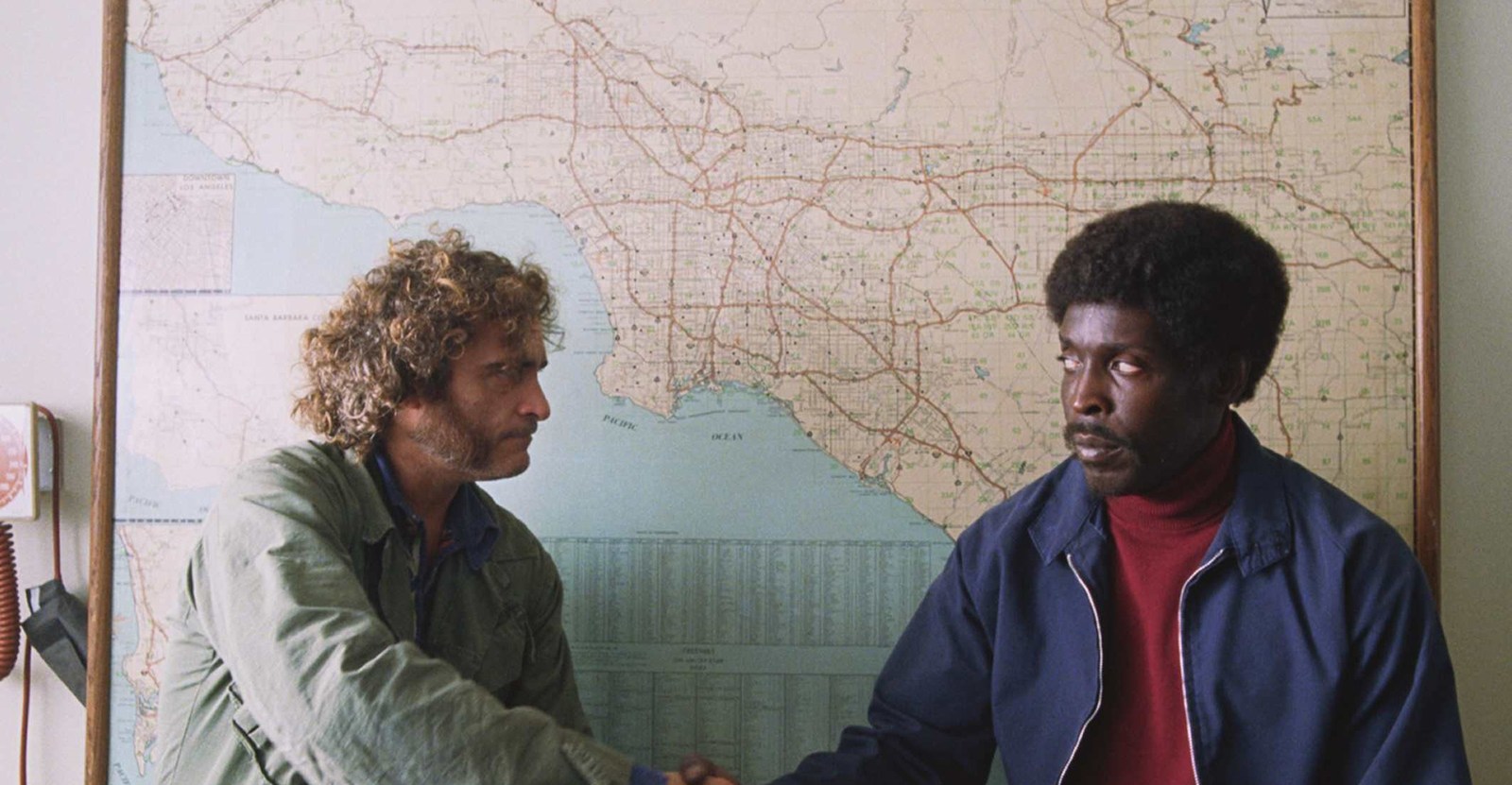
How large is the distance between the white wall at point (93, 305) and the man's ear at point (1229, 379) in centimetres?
62

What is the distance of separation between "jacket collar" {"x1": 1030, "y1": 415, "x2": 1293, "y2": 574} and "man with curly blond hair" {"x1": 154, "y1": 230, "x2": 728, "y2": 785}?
2.12ft

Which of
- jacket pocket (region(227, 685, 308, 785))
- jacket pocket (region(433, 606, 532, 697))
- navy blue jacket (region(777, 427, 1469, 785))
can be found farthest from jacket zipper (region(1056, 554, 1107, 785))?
jacket pocket (region(227, 685, 308, 785))

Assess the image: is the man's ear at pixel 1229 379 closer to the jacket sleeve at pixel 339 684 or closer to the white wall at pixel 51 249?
the jacket sleeve at pixel 339 684

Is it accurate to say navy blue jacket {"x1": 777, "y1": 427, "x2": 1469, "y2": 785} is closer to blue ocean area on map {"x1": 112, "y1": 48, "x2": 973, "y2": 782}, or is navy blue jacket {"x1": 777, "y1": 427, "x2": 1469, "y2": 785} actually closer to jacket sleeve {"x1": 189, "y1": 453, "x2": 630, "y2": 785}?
blue ocean area on map {"x1": 112, "y1": 48, "x2": 973, "y2": 782}

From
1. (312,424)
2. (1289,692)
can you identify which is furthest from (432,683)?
(1289,692)

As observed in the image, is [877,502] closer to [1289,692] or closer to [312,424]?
[1289,692]

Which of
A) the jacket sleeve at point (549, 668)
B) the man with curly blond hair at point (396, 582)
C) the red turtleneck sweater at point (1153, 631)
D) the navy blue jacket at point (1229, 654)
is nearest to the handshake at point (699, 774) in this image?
the man with curly blond hair at point (396, 582)

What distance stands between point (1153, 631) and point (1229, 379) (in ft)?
1.24

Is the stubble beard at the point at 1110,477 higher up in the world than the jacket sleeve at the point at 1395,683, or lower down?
higher up

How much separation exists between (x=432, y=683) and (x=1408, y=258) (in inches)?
67.3

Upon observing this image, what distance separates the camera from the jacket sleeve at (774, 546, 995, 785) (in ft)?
5.97

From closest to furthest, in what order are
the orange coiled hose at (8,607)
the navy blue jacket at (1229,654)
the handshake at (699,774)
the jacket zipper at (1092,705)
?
the navy blue jacket at (1229,654) < the jacket zipper at (1092,705) < the handshake at (699,774) < the orange coiled hose at (8,607)

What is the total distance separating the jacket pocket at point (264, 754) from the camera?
1.63 meters

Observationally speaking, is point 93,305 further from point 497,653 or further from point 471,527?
point 497,653
